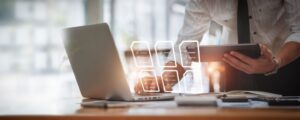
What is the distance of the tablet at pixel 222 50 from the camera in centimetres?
132

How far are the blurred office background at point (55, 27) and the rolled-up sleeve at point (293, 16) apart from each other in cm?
123

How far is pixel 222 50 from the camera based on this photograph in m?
1.34

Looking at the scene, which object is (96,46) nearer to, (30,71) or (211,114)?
(211,114)

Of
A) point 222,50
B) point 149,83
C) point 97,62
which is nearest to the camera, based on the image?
point 97,62

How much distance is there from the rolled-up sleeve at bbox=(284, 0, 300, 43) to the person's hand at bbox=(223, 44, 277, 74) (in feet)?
0.95

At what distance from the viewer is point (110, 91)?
1.24m

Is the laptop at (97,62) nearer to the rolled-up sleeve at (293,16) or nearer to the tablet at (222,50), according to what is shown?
the tablet at (222,50)

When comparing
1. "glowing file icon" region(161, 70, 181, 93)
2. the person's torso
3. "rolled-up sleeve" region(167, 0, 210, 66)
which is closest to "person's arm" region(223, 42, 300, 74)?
the person's torso

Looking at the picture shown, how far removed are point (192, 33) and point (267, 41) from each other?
392mm

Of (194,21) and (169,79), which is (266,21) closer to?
(194,21)

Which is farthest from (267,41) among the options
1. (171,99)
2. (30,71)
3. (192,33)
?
(30,71)

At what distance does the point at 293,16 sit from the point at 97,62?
1088 millimetres

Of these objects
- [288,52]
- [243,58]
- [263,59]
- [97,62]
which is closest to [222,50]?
[243,58]

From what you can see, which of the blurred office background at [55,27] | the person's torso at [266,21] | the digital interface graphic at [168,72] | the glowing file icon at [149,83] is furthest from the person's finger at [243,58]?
the blurred office background at [55,27]
